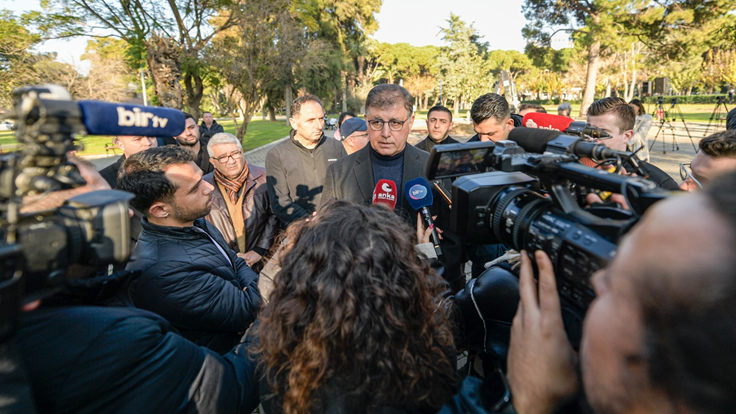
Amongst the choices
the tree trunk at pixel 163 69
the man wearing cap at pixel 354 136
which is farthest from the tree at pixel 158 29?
the man wearing cap at pixel 354 136

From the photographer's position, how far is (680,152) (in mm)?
11844

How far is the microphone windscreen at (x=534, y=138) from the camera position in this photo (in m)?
1.84

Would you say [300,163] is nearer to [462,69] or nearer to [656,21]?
[656,21]

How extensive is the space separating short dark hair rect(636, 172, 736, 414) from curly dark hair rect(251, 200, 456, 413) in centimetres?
59

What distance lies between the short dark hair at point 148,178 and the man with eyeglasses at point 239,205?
111 centimetres

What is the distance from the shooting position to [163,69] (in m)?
10.5

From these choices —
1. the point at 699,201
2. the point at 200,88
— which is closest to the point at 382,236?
the point at 699,201

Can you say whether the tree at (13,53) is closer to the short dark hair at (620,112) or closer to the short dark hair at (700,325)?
the short dark hair at (620,112)

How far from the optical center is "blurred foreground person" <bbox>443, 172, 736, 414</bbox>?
51 cm

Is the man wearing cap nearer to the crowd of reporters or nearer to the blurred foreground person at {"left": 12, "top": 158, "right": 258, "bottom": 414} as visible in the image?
the crowd of reporters

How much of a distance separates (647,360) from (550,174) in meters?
0.62

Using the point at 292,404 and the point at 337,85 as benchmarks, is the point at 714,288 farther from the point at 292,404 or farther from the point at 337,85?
the point at 337,85

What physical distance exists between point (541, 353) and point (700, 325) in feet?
1.34

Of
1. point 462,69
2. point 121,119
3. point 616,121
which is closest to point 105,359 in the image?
point 121,119
